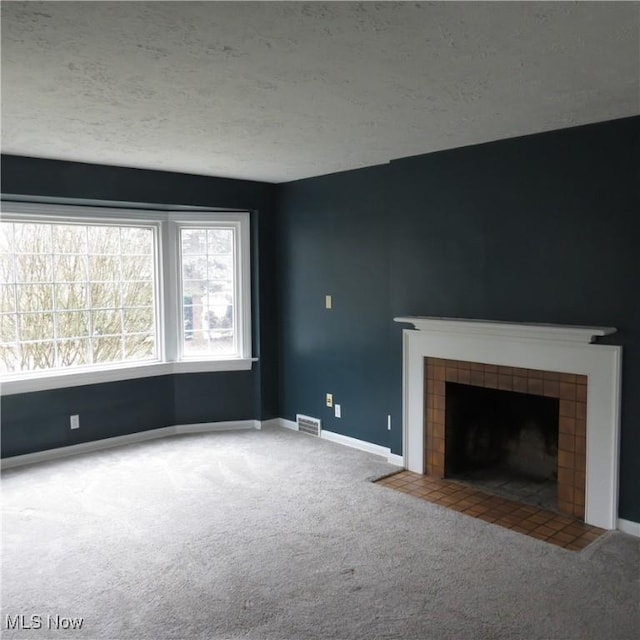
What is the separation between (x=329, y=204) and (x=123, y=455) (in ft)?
8.89

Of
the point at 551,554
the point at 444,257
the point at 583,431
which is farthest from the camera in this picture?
the point at 444,257

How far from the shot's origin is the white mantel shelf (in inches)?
134

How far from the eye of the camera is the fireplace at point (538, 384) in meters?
3.42

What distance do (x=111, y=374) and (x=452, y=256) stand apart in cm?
303

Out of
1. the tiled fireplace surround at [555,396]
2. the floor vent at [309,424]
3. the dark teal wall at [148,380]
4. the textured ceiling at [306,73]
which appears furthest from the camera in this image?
the floor vent at [309,424]

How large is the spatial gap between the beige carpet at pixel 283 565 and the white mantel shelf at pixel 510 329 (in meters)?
1.14

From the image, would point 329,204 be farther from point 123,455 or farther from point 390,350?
point 123,455

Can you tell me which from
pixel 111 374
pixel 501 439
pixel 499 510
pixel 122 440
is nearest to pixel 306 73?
pixel 499 510

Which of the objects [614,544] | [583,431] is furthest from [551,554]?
[583,431]

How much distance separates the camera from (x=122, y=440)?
523 cm

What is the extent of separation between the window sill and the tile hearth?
202 centimetres

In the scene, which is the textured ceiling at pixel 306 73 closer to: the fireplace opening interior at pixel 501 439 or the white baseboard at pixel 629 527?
the fireplace opening interior at pixel 501 439

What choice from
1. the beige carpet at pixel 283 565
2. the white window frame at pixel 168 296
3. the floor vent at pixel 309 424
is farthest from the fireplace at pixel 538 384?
the white window frame at pixel 168 296

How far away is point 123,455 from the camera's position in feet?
16.0
